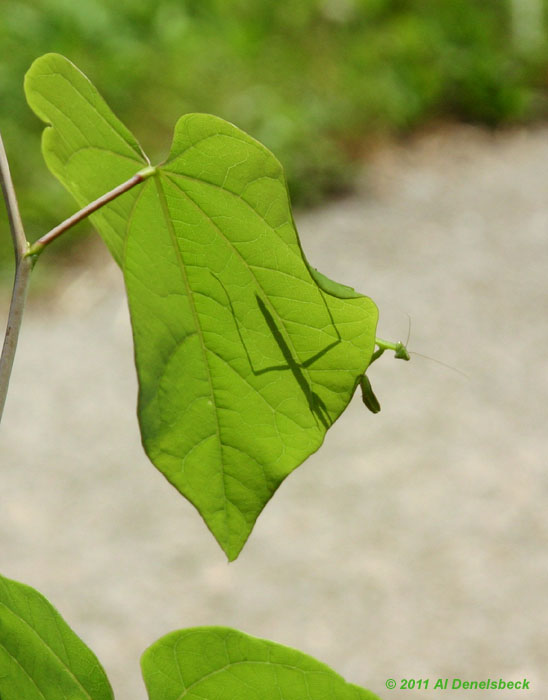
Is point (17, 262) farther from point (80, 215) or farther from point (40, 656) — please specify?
point (40, 656)

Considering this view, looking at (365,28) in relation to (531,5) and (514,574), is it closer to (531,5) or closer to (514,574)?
(531,5)

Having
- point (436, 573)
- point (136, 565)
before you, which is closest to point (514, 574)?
point (436, 573)

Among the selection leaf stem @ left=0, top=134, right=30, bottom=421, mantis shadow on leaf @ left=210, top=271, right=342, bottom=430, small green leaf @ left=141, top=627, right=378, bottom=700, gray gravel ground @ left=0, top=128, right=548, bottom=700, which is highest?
gray gravel ground @ left=0, top=128, right=548, bottom=700

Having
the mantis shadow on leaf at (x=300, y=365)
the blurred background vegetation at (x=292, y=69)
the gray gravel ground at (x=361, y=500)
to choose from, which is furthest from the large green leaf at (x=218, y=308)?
the blurred background vegetation at (x=292, y=69)

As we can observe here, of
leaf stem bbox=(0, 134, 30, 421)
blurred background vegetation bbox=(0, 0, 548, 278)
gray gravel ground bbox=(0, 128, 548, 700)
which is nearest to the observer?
leaf stem bbox=(0, 134, 30, 421)

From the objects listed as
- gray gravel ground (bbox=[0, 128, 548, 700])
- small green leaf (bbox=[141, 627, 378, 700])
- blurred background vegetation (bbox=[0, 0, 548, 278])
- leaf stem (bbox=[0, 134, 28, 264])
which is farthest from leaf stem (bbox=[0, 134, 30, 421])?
blurred background vegetation (bbox=[0, 0, 548, 278])

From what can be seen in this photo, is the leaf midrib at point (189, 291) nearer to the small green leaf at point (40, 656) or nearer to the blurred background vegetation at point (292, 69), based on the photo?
the small green leaf at point (40, 656)

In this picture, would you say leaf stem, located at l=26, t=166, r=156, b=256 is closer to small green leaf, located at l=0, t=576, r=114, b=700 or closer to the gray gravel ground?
small green leaf, located at l=0, t=576, r=114, b=700
